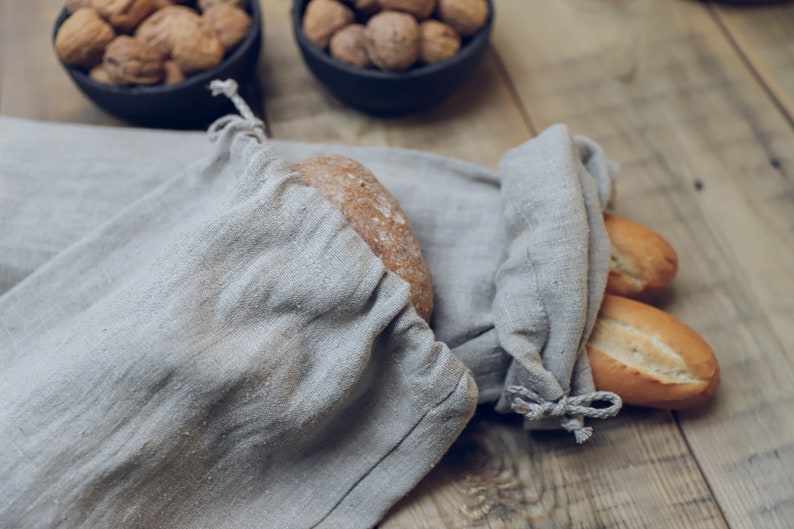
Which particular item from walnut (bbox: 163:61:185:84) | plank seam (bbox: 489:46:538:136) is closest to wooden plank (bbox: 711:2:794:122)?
plank seam (bbox: 489:46:538:136)

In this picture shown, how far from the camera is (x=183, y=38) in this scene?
95 cm

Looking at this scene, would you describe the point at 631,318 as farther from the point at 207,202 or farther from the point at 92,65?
the point at 92,65

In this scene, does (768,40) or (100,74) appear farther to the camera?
(768,40)

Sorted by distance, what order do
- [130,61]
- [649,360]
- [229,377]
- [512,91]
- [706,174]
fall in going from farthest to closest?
[512,91]
[706,174]
[130,61]
[649,360]
[229,377]

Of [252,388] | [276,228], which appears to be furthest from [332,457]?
[276,228]

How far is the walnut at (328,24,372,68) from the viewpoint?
996 mm

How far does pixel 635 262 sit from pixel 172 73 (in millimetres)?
638

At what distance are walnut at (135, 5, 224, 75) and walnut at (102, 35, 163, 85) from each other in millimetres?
18

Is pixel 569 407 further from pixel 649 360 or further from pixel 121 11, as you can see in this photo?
pixel 121 11

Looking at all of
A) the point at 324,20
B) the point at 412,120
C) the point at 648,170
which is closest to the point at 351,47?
the point at 324,20

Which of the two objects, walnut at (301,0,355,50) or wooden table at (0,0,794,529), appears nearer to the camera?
wooden table at (0,0,794,529)

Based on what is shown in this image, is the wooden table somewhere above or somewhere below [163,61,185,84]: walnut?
below

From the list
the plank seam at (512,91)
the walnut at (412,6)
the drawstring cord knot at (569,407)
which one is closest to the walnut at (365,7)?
the walnut at (412,6)

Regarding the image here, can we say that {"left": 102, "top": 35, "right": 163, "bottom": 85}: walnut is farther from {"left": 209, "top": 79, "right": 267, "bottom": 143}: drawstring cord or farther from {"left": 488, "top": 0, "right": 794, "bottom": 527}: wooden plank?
{"left": 488, "top": 0, "right": 794, "bottom": 527}: wooden plank
